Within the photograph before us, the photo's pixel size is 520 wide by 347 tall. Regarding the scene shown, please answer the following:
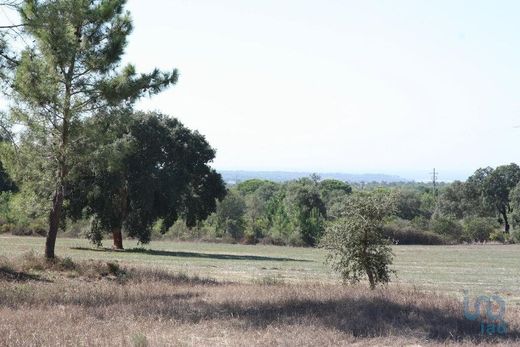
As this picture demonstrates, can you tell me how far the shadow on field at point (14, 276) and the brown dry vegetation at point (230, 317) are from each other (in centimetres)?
261

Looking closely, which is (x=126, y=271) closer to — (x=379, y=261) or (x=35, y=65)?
(x=35, y=65)

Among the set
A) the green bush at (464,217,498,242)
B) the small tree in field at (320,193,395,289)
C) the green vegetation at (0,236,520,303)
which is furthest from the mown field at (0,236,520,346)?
the green bush at (464,217,498,242)

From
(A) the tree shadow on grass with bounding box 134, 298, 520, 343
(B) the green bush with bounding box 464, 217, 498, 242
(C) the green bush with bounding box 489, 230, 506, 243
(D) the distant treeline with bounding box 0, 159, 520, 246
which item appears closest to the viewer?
(A) the tree shadow on grass with bounding box 134, 298, 520, 343

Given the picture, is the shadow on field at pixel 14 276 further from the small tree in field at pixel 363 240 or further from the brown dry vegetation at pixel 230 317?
the small tree in field at pixel 363 240

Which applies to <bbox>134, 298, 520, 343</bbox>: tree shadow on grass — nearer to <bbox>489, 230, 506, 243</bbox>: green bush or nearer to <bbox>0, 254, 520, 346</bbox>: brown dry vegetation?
<bbox>0, 254, 520, 346</bbox>: brown dry vegetation

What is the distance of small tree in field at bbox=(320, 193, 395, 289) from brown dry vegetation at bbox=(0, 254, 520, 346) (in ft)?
6.90

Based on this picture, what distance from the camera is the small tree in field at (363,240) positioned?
15555mm

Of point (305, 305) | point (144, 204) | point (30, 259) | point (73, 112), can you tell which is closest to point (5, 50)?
point (73, 112)

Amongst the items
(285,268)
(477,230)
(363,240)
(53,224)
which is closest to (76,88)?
(53,224)

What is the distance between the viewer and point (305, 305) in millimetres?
11492

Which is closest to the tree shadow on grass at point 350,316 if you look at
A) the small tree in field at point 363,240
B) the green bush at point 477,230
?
the small tree in field at point 363,240

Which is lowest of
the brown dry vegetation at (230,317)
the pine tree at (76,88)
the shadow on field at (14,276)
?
the shadow on field at (14,276)

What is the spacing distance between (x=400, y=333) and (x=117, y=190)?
31.5m

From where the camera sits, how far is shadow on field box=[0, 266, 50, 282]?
56.0ft
